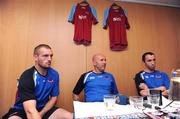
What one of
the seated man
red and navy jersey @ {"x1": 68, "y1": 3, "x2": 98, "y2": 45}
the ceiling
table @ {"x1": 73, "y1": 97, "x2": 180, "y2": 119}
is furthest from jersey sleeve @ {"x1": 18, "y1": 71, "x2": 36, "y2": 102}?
the ceiling

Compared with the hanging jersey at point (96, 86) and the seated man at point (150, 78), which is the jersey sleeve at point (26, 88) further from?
the seated man at point (150, 78)

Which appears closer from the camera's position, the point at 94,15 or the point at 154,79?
the point at 154,79

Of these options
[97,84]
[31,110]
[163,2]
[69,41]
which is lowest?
[31,110]

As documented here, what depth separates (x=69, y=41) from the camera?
263 cm

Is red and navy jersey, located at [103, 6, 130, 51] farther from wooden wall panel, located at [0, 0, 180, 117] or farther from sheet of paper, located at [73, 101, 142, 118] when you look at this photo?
sheet of paper, located at [73, 101, 142, 118]

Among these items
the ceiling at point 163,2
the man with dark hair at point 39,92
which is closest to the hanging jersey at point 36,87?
the man with dark hair at point 39,92

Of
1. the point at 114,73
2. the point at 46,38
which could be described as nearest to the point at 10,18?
the point at 46,38

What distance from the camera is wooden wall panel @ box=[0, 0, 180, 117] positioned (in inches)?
95.7

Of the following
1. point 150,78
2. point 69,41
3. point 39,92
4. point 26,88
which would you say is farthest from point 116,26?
point 26,88

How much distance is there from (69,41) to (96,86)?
2.83 ft

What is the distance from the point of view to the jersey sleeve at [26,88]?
5.13 feet

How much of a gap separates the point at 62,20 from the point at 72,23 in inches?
6.2

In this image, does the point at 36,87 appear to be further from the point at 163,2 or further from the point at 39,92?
the point at 163,2

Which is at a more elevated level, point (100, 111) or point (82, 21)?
point (82, 21)
